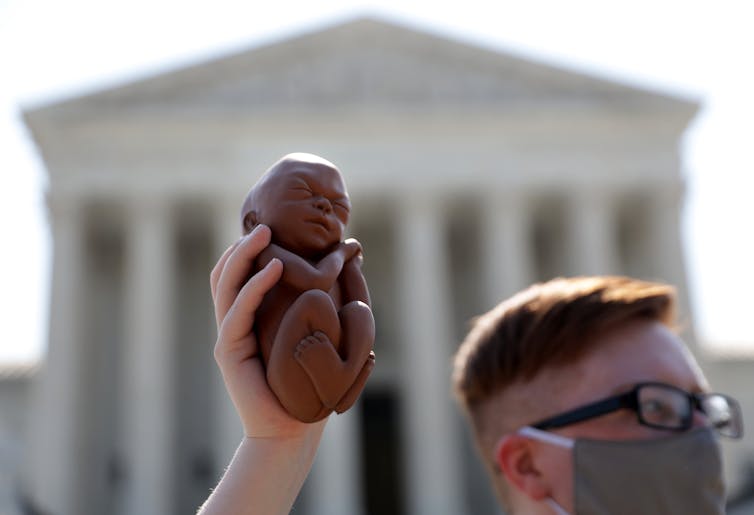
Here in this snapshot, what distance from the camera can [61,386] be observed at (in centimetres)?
3678

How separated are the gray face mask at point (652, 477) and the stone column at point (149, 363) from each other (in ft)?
110

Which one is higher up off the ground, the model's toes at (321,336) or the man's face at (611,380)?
the model's toes at (321,336)

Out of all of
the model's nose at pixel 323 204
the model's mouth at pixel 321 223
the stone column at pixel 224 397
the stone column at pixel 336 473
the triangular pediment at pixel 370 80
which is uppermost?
the triangular pediment at pixel 370 80

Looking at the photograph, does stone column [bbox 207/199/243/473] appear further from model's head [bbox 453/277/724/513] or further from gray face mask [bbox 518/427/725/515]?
gray face mask [bbox 518/427/725/515]

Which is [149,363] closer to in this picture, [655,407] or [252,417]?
[655,407]

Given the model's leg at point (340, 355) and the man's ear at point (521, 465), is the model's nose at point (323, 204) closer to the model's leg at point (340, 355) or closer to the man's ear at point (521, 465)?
the model's leg at point (340, 355)

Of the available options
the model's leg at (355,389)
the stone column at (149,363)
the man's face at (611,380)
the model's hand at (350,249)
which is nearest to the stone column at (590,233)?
the stone column at (149,363)

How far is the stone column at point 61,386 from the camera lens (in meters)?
35.8

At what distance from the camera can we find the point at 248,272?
3.33m

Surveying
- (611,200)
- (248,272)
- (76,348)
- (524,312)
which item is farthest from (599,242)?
(248,272)

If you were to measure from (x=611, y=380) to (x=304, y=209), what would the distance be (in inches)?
97.6

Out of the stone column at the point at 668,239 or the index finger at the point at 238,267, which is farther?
the stone column at the point at 668,239

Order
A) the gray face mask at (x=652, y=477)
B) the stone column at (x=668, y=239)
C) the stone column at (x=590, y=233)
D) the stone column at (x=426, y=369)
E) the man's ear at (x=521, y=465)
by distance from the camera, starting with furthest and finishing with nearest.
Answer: the stone column at (x=668, y=239) → the stone column at (x=590, y=233) → the stone column at (x=426, y=369) → the man's ear at (x=521, y=465) → the gray face mask at (x=652, y=477)

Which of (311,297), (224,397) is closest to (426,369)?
(224,397)
